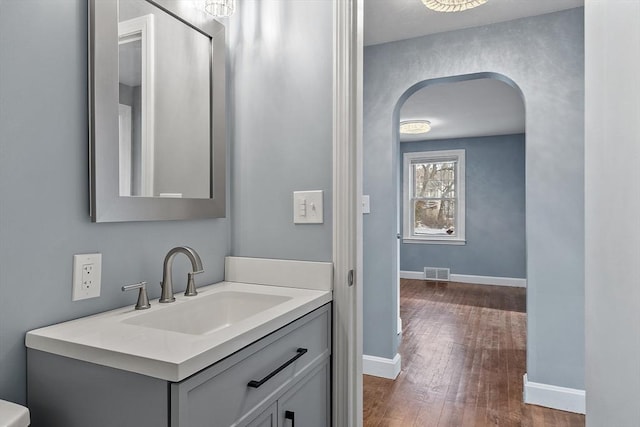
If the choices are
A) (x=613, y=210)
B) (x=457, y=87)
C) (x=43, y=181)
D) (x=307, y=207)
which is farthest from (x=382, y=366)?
(x=457, y=87)

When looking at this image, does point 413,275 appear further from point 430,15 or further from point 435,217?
point 430,15

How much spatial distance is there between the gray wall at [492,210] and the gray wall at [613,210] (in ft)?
18.3

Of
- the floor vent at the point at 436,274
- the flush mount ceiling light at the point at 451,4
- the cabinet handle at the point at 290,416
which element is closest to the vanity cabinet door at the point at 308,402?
the cabinet handle at the point at 290,416

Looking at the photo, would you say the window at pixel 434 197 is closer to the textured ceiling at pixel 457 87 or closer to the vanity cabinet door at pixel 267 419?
the textured ceiling at pixel 457 87

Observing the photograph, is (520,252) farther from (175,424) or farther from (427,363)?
(175,424)

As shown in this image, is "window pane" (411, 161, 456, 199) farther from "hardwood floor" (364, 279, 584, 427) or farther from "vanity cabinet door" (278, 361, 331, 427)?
"vanity cabinet door" (278, 361, 331, 427)

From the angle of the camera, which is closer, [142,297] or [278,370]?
[278,370]

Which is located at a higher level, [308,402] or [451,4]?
[451,4]

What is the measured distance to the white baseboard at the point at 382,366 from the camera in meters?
2.82

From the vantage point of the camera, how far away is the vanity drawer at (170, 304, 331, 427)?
78cm

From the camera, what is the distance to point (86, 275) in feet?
3.47

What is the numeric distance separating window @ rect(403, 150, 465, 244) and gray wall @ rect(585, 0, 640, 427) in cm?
570

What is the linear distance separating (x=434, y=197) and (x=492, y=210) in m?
0.96

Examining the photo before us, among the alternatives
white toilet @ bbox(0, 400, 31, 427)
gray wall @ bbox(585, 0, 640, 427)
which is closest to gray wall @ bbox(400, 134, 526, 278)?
gray wall @ bbox(585, 0, 640, 427)
